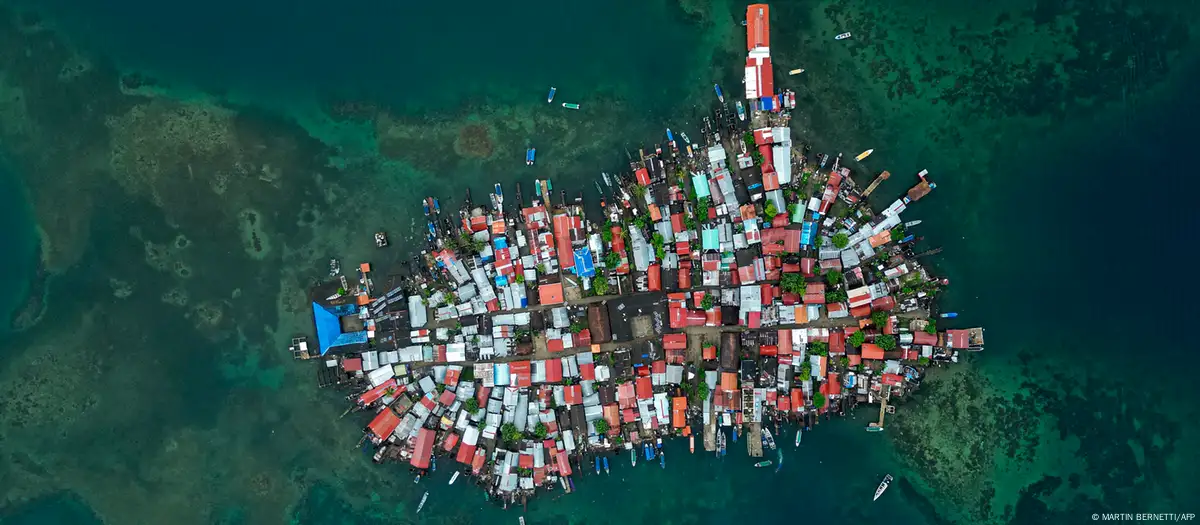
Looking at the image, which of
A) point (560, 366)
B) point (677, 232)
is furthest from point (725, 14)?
point (560, 366)

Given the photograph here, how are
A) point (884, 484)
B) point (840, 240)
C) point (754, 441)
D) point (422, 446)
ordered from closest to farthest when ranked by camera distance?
point (840, 240), point (422, 446), point (754, 441), point (884, 484)

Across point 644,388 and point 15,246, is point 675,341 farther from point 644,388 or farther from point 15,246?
point 15,246

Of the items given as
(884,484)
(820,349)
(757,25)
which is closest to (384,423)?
(820,349)

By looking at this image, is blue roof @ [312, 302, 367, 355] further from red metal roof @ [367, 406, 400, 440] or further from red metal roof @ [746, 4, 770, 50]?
red metal roof @ [746, 4, 770, 50]

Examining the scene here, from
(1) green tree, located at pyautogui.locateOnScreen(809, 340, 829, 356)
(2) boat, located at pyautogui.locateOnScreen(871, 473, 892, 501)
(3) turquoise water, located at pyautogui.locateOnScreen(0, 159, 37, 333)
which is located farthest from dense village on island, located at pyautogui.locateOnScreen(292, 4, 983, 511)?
(3) turquoise water, located at pyautogui.locateOnScreen(0, 159, 37, 333)

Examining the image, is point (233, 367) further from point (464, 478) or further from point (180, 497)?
point (464, 478)
